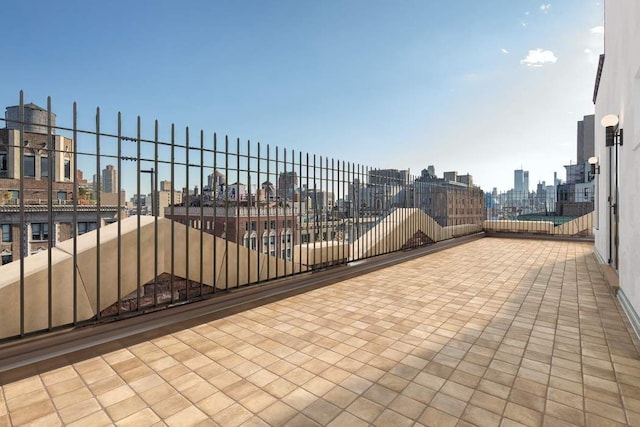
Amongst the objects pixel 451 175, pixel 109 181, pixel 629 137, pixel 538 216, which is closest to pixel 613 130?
pixel 629 137

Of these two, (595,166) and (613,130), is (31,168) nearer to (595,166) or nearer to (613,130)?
(613,130)

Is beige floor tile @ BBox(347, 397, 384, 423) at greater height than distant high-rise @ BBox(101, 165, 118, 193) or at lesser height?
lesser

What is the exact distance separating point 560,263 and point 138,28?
1244 cm

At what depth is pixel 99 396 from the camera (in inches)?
101

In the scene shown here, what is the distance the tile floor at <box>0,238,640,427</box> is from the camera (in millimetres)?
2346

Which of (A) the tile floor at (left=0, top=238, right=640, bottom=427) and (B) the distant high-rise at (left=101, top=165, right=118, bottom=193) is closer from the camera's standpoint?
(A) the tile floor at (left=0, top=238, right=640, bottom=427)

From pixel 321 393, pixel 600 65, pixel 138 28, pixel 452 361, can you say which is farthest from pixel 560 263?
pixel 138 28

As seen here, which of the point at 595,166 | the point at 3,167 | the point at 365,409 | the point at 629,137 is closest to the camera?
the point at 365,409

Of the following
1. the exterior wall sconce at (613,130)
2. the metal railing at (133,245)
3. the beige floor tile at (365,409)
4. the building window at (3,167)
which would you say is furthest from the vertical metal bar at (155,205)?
the exterior wall sconce at (613,130)

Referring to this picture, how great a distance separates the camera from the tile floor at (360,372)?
2.35m

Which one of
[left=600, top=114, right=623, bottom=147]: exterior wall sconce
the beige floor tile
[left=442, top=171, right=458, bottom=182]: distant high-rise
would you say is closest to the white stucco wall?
[left=600, top=114, right=623, bottom=147]: exterior wall sconce

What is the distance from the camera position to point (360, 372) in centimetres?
294

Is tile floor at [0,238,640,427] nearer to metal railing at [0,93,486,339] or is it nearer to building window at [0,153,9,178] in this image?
metal railing at [0,93,486,339]

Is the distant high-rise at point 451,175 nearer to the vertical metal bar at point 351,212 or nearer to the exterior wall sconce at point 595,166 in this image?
the exterior wall sconce at point 595,166
